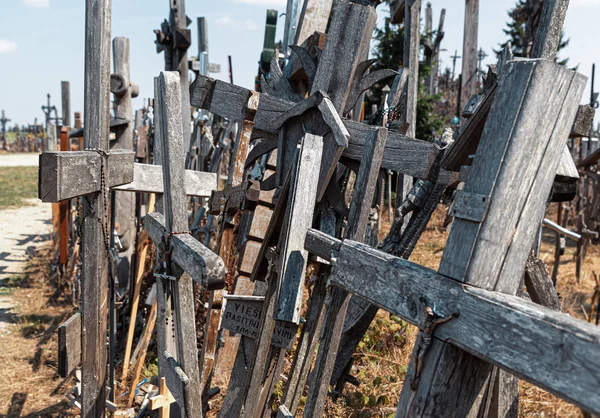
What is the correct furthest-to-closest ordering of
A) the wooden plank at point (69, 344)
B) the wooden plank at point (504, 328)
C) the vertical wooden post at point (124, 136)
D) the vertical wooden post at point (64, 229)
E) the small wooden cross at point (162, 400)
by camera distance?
the vertical wooden post at point (64, 229) < the vertical wooden post at point (124, 136) < the wooden plank at point (69, 344) < the small wooden cross at point (162, 400) < the wooden plank at point (504, 328)

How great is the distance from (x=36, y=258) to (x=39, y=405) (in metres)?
5.39

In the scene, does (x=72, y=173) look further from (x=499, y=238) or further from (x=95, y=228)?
(x=499, y=238)

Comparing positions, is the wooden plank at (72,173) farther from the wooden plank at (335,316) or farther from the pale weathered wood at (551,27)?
the pale weathered wood at (551,27)

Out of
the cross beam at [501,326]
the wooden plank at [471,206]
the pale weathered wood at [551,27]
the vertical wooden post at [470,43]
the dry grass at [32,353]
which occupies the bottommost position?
the dry grass at [32,353]

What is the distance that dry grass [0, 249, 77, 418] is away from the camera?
4.61 m

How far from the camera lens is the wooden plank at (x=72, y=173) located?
260 cm

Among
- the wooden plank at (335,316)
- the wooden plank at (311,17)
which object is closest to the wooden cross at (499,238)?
the wooden plank at (335,316)

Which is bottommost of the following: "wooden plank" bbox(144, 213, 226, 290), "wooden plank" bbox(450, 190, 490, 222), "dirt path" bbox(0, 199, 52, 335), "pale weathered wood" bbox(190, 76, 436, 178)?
"dirt path" bbox(0, 199, 52, 335)

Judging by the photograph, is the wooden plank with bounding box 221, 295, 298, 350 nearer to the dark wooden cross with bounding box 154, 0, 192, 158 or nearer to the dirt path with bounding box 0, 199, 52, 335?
the dirt path with bounding box 0, 199, 52, 335

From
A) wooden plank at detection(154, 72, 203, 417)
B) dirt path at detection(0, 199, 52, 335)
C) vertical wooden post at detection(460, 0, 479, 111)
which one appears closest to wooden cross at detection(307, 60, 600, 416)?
wooden plank at detection(154, 72, 203, 417)

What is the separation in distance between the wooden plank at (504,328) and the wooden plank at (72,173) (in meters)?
1.68

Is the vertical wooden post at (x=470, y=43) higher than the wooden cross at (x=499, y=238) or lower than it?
higher

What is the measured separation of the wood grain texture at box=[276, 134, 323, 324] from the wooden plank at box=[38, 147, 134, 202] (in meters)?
1.15

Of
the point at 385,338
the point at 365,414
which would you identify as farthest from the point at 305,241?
the point at 385,338
